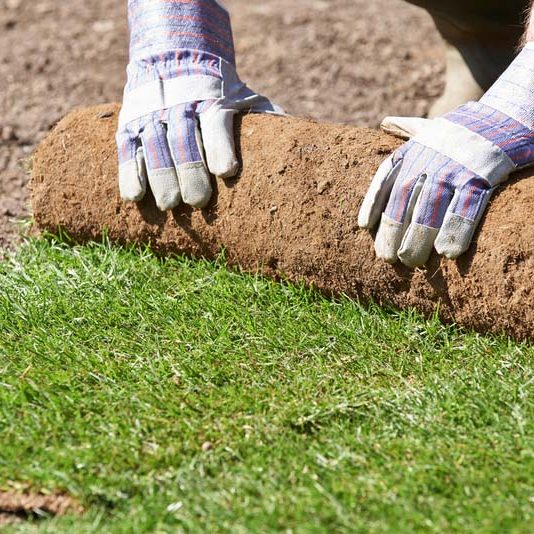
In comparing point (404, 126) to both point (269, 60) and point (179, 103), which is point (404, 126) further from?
point (269, 60)

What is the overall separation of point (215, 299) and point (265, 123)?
652 millimetres

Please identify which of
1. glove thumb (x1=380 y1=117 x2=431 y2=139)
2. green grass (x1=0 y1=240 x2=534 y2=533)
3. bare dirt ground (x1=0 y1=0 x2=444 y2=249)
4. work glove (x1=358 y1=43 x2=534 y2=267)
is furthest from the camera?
bare dirt ground (x1=0 y1=0 x2=444 y2=249)

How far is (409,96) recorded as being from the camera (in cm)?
548

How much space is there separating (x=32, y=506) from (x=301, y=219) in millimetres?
1293

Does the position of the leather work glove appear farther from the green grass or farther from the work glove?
the work glove

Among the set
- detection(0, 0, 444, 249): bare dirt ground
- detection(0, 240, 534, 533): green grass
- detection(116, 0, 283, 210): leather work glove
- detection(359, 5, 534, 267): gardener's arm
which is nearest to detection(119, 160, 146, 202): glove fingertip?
detection(116, 0, 283, 210): leather work glove

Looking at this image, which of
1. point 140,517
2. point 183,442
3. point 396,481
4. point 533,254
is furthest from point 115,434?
point 533,254

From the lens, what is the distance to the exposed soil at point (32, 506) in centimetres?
218

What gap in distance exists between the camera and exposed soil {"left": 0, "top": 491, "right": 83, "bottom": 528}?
218 cm

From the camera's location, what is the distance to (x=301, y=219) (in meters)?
3.04

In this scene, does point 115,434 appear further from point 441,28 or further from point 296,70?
point 296,70

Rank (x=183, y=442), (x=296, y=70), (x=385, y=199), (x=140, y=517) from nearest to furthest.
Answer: (x=140, y=517) → (x=183, y=442) → (x=385, y=199) → (x=296, y=70)


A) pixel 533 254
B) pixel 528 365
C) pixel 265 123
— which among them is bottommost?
pixel 528 365

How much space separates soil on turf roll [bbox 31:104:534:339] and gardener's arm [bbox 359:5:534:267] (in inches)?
2.8
